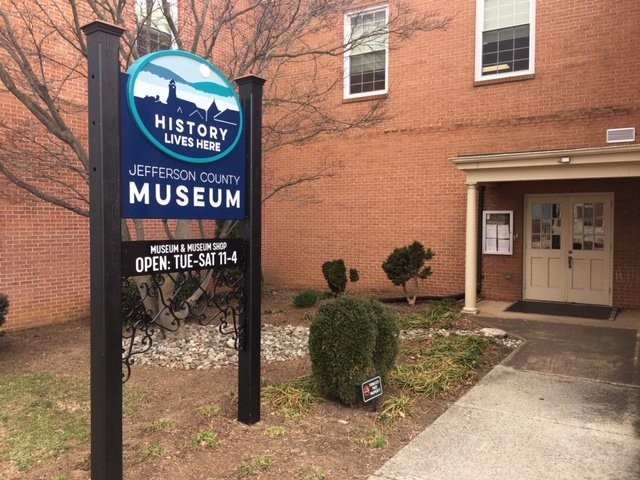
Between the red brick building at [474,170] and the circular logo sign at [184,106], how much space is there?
15.4 feet

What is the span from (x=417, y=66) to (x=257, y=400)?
9.00m

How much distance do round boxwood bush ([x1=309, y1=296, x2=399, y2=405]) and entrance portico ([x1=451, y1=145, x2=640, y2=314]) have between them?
4.93 meters

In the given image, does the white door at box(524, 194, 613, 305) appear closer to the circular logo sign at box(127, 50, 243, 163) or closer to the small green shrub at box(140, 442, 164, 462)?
the circular logo sign at box(127, 50, 243, 163)

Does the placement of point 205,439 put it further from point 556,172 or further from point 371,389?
point 556,172

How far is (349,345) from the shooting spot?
4504mm

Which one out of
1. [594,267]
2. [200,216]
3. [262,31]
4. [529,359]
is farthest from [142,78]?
[594,267]

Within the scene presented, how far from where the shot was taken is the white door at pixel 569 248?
32.8 feet

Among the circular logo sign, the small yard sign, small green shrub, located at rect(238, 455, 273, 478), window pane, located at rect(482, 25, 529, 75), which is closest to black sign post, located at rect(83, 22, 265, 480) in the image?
the circular logo sign

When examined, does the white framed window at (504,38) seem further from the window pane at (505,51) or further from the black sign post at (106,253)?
the black sign post at (106,253)

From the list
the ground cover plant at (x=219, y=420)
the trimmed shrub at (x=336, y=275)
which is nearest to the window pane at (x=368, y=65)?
the trimmed shrub at (x=336, y=275)

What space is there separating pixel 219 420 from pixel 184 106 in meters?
2.55

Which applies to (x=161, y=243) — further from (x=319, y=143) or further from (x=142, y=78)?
(x=319, y=143)

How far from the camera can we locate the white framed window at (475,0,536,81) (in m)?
10.2

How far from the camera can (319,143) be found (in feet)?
41.6
